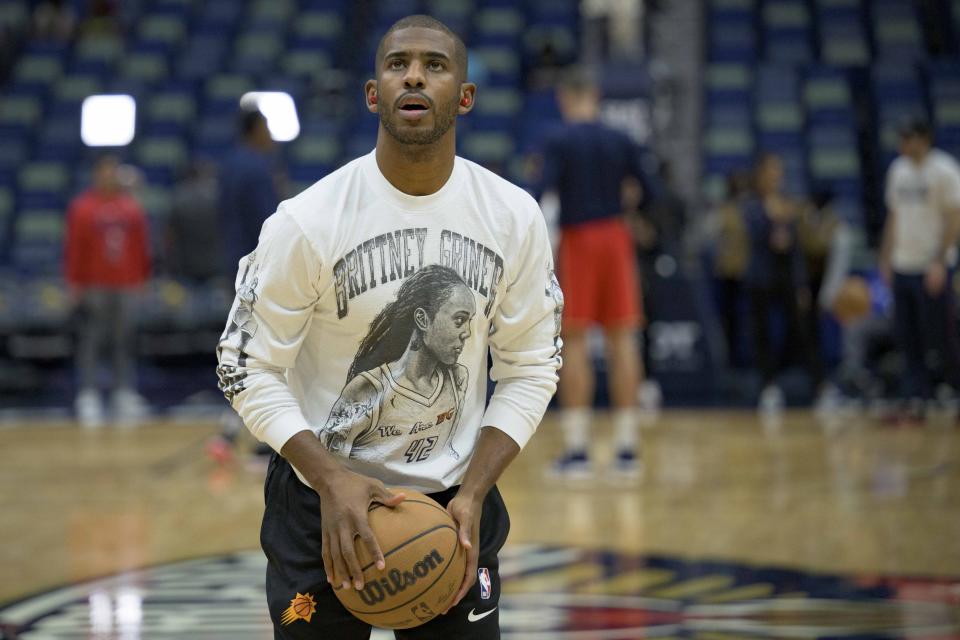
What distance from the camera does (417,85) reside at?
2.13 meters

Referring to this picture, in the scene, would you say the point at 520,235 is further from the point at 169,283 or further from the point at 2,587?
the point at 169,283

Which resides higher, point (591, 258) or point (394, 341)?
point (591, 258)

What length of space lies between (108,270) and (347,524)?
781 centimetres

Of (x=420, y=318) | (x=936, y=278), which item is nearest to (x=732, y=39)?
(x=936, y=278)

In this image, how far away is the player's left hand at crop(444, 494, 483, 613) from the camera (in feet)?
A: 7.06

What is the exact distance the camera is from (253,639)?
143 inches

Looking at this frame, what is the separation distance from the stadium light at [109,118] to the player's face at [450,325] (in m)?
12.3

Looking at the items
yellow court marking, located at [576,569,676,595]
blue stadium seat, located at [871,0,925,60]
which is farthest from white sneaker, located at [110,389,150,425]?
blue stadium seat, located at [871,0,925,60]

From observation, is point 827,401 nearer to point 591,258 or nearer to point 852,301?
point 852,301

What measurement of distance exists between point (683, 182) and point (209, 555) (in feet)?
31.4

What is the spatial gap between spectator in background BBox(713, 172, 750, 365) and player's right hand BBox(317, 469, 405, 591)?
304 inches

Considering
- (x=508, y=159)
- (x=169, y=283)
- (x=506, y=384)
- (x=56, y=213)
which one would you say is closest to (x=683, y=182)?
(x=508, y=159)

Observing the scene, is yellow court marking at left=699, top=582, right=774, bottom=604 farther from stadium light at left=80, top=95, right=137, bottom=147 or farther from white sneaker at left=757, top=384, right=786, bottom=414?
stadium light at left=80, top=95, right=137, bottom=147

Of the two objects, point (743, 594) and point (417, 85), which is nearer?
point (417, 85)
